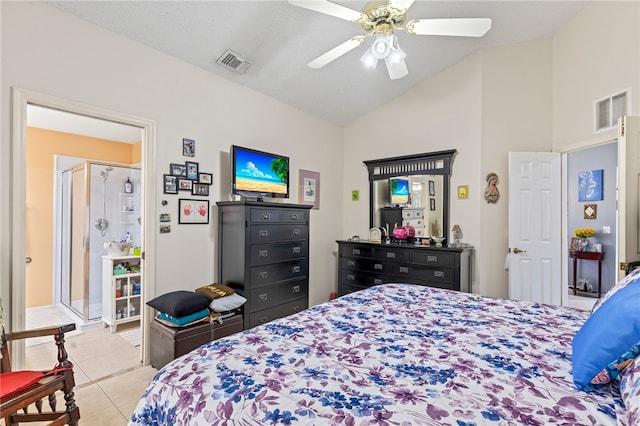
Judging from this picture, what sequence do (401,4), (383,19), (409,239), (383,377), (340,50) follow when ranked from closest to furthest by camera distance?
(383,377)
(401,4)
(383,19)
(340,50)
(409,239)

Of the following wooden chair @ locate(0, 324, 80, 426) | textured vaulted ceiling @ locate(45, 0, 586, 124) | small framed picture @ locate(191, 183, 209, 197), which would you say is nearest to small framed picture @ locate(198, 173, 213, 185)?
small framed picture @ locate(191, 183, 209, 197)

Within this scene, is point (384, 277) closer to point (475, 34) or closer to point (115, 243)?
point (475, 34)

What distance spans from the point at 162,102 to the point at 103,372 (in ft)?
7.57

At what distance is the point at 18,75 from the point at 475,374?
3028 millimetres

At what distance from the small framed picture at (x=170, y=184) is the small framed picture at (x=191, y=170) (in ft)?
0.43

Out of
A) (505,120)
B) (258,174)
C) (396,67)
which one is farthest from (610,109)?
(258,174)

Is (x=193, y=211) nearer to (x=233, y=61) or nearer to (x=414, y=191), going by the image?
(x=233, y=61)

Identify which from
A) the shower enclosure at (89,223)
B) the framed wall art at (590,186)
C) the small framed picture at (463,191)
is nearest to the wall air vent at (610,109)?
the small framed picture at (463,191)

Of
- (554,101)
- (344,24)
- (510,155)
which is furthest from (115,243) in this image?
(554,101)

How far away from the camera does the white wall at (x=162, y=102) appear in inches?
81.1

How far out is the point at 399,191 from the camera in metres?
4.26

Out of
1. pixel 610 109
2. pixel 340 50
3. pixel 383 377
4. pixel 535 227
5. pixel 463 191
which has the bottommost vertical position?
pixel 383 377

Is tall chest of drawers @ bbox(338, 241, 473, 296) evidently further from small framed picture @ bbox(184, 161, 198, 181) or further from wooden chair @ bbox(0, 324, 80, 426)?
wooden chair @ bbox(0, 324, 80, 426)

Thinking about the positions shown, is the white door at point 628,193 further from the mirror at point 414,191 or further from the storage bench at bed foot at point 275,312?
the storage bench at bed foot at point 275,312
